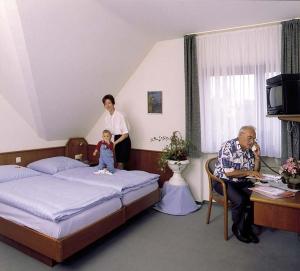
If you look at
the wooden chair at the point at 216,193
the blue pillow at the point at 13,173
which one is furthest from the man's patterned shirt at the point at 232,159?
the blue pillow at the point at 13,173

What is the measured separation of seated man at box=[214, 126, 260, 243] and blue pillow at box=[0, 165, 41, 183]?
2328 millimetres

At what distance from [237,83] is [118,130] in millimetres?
1779

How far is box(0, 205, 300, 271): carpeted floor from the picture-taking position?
2.40m

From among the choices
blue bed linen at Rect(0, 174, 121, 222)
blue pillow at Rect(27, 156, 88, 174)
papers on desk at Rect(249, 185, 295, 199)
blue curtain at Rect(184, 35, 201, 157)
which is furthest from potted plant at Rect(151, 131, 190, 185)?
papers on desk at Rect(249, 185, 295, 199)

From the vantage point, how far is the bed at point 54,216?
227cm

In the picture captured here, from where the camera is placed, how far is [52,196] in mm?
2639

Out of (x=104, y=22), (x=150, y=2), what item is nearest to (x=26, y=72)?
(x=104, y=22)

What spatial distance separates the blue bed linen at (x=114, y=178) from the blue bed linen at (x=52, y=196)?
15 cm

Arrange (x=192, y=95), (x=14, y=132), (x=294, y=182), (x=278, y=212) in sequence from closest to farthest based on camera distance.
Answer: (x=278, y=212) < (x=294, y=182) < (x=192, y=95) < (x=14, y=132)

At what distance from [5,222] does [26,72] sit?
1639 millimetres

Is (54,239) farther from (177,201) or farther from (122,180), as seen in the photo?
(177,201)

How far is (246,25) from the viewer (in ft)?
11.1

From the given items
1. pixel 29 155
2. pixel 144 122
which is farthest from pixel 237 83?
pixel 29 155

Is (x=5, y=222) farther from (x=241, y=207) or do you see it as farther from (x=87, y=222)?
(x=241, y=207)
